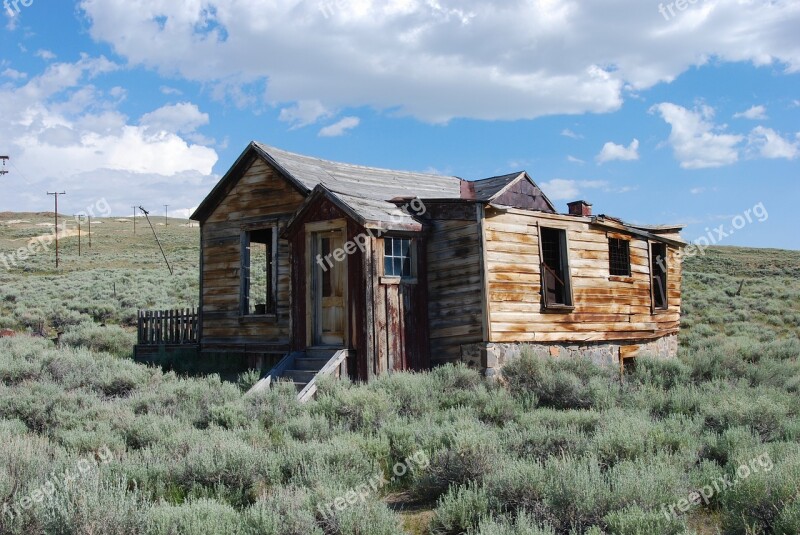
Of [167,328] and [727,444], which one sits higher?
[167,328]

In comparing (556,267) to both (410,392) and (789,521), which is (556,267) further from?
(789,521)

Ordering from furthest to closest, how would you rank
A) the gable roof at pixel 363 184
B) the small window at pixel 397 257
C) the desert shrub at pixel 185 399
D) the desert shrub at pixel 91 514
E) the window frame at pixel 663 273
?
the window frame at pixel 663 273 → the gable roof at pixel 363 184 → the small window at pixel 397 257 → the desert shrub at pixel 185 399 → the desert shrub at pixel 91 514

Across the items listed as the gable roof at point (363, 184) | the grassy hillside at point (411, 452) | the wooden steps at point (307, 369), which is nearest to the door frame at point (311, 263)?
the wooden steps at point (307, 369)

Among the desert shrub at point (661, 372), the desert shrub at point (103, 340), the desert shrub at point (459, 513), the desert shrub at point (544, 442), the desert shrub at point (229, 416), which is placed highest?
the desert shrub at point (103, 340)

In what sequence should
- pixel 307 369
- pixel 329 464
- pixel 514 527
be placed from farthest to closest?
pixel 307 369
pixel 329 464
pixel 514 527

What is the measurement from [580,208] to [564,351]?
3042 mm

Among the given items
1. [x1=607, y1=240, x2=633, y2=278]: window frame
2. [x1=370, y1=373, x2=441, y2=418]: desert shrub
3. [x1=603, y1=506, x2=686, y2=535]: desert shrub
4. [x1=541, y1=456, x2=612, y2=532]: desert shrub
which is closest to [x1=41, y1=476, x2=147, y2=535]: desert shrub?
[x1=541, y1=456, x2=612, y2=532]: desert shrub

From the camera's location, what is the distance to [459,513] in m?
5.00

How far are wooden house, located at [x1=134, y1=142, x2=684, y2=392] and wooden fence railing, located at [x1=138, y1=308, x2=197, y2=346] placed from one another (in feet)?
2.07

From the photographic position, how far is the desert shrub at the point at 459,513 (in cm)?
497

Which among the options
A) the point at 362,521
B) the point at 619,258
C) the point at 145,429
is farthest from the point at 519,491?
the point at 619,258

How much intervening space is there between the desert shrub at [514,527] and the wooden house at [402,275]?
6.16 metres

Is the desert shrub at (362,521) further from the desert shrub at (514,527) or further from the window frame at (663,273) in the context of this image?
the window frame at (663,273)

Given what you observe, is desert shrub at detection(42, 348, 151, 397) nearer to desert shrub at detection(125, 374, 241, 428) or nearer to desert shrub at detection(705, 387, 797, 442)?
desert shrub at detection(125, 374, 241, 428)
